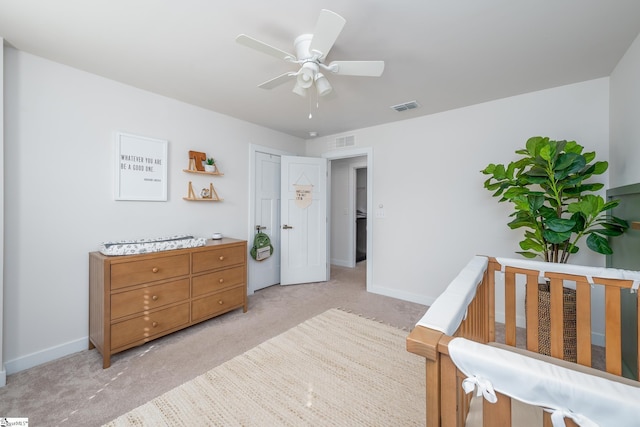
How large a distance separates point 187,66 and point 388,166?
8.20 ft

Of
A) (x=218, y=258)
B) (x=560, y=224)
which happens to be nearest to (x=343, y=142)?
(x=218, y=258)

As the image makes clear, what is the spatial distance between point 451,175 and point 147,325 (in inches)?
132

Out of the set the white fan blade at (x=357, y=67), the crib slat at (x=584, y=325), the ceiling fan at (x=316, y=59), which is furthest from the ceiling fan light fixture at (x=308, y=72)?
the crib slat at (x=584, y=325)

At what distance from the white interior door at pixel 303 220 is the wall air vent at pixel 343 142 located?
1.02 ft

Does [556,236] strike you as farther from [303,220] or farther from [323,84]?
[303,220]

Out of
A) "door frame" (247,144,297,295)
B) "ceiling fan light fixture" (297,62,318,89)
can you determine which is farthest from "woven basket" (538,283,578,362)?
"door frame" (247,144,297,295)

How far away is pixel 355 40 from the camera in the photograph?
170 centimetres

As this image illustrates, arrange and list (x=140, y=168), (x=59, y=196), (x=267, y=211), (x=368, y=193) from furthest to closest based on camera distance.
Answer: (x=267, y=211) < (x=368, y=193) < (x=140, y=168) < (x=59, y=196)

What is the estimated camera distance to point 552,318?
130cm

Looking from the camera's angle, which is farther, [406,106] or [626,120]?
[406,106]

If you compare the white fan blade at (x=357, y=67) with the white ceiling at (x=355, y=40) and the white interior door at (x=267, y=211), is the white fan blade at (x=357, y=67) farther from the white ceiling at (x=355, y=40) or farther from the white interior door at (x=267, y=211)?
the white interior door at (x=267, y=211)

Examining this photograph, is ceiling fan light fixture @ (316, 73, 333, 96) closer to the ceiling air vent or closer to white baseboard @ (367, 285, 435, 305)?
the ceiling air vent

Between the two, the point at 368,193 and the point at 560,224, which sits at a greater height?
the point at 368,193

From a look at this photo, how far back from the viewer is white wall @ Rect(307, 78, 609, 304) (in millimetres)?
2355
